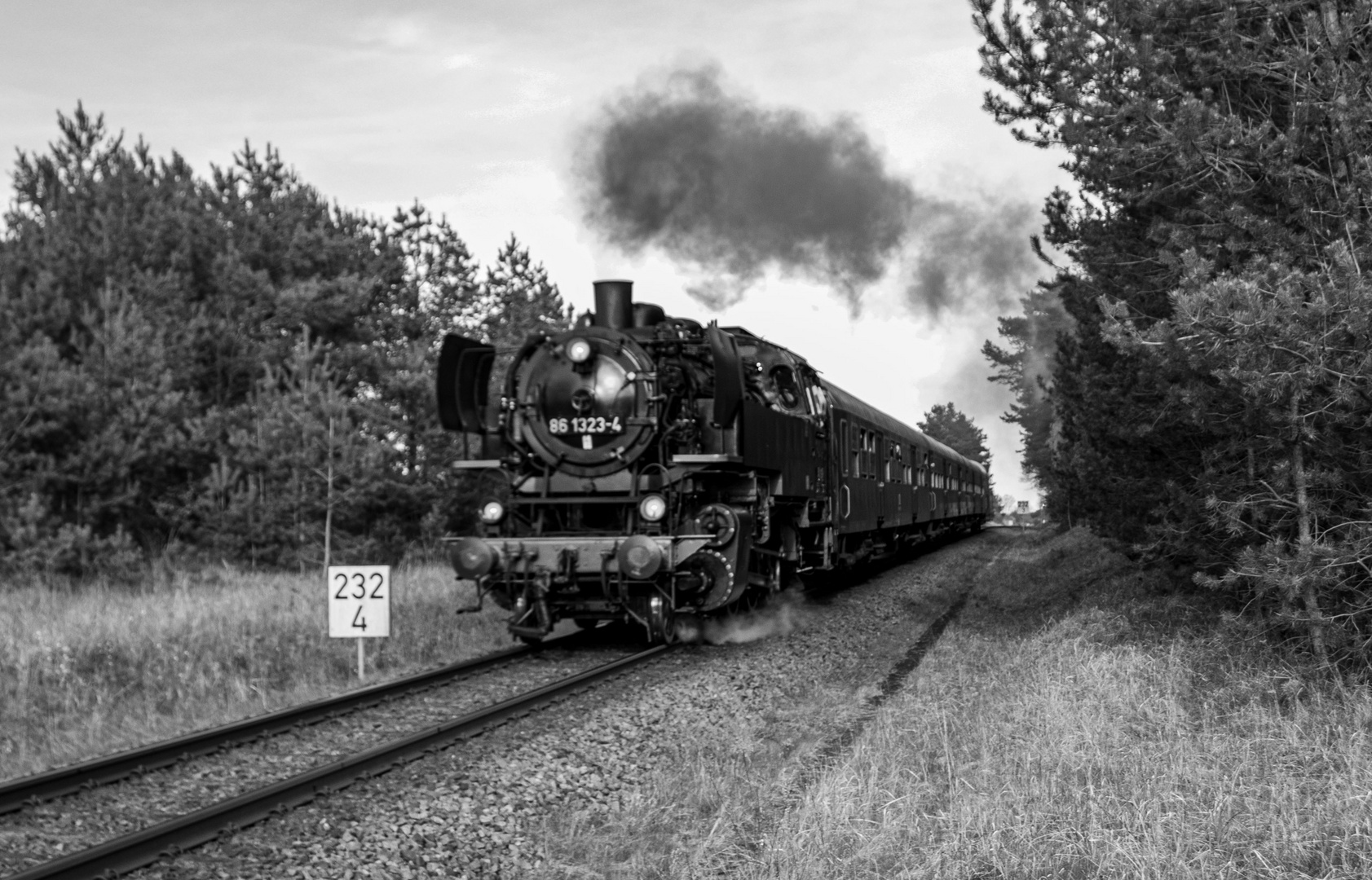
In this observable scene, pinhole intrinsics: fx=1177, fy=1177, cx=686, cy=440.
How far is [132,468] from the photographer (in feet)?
67.7

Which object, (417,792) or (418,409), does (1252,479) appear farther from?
(418,409)

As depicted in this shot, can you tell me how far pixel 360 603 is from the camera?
995 cm

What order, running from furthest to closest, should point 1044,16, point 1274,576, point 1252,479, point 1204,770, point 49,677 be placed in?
1. point 49,677
2. point 1044,16
3. point 1252,479
4. point 1274,576
5. point 1204,770

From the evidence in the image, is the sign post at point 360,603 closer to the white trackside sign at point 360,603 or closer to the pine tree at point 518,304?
the white trackside sign at point 360,603

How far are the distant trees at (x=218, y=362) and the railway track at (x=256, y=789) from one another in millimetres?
12270

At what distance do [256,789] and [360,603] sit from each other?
3896 millimetres

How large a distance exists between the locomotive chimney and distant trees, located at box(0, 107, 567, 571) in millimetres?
9657

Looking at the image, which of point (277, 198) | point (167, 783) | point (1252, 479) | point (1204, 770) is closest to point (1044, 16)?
point (1252, 479)


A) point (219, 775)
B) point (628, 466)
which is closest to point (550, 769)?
point (219, 775)

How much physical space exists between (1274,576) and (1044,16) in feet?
15.3

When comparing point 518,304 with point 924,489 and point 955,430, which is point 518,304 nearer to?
point 924,489

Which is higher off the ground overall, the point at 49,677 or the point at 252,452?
the point at 252,452

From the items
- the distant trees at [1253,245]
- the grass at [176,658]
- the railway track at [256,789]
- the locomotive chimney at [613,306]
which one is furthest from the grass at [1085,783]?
the locomotive chimney at [613,306]

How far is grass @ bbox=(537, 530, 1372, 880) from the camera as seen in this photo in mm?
4461
